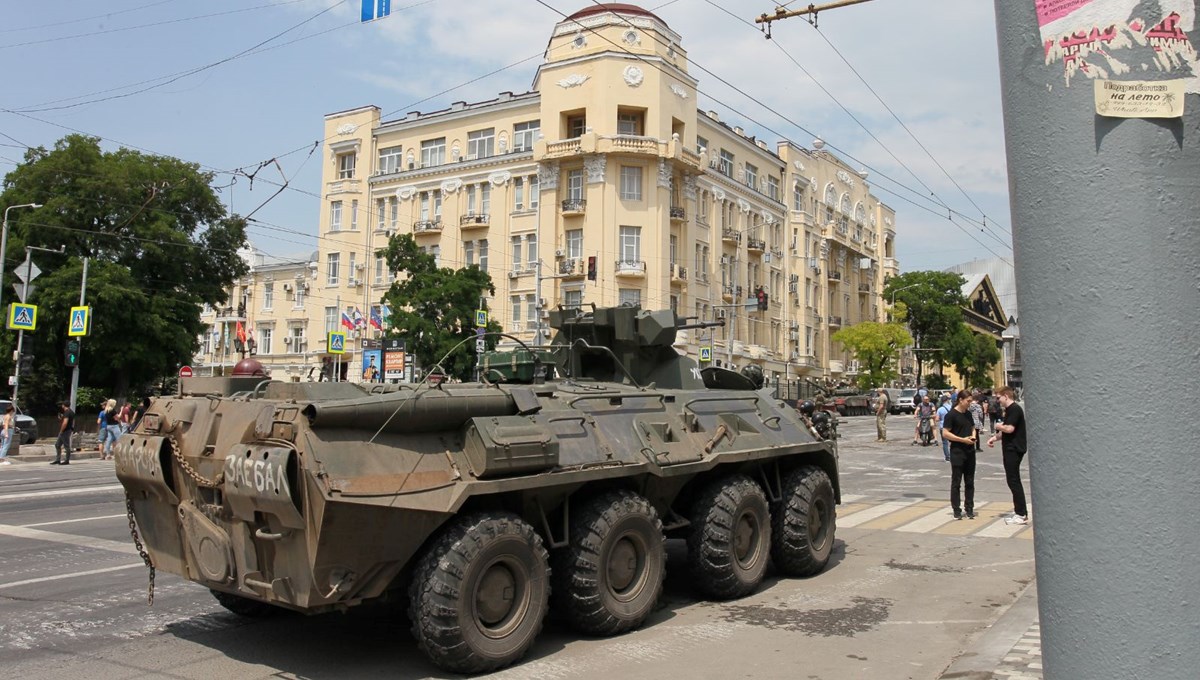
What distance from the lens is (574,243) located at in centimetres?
4834

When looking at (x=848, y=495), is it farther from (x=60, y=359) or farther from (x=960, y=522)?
(x=60, y=359)

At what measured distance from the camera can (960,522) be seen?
13.4 metres

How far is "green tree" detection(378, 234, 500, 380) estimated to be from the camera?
38094 mm

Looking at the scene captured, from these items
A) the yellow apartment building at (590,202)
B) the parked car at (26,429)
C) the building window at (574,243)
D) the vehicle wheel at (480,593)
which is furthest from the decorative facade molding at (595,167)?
the vehicle wheel at (480,593)

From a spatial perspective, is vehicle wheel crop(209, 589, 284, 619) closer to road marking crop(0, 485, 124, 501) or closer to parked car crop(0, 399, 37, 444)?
road marking crop(0, 485, 124, 501)

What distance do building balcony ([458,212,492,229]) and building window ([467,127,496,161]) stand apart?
3.16 metres

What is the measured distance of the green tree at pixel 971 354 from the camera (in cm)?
7894

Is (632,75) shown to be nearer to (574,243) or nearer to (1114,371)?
(574,243)

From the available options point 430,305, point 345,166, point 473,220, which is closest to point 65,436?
point 430,305

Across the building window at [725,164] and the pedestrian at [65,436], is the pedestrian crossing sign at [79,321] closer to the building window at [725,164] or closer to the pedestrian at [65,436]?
the pedestrian at [65,436]

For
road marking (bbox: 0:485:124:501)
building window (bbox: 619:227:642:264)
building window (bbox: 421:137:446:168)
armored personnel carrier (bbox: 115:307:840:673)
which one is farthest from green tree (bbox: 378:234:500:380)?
armored personnel carrier (bbox: 115:307:840:673)

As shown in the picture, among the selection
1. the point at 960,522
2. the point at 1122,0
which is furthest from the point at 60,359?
the point at 1122,0

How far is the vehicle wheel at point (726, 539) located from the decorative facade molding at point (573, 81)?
Answer: 4062cm

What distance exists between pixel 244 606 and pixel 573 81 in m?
42.3
